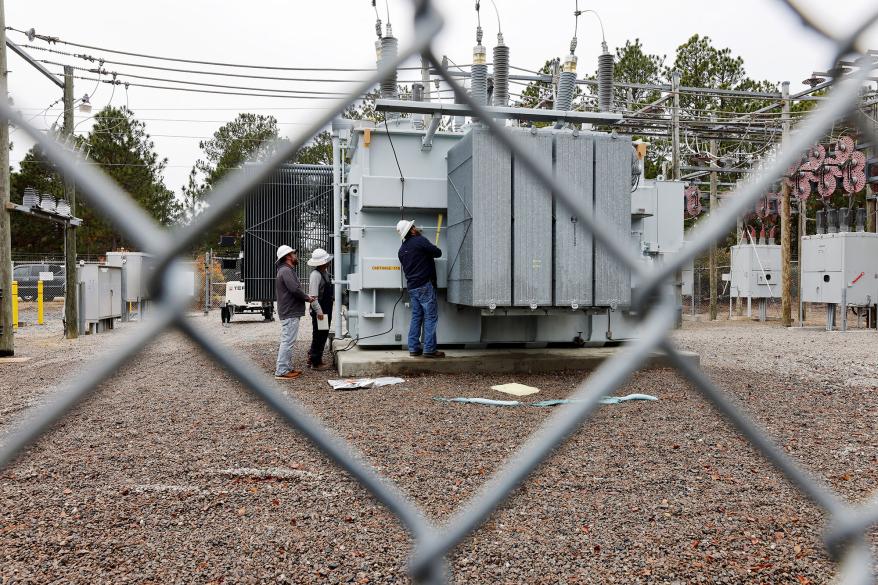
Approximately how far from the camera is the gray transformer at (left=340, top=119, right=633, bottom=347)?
23.2 feet

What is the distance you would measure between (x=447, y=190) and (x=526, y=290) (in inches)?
74.1

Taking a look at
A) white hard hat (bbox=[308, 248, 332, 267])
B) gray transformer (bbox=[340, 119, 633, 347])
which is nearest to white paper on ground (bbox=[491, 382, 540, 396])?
gray transformer (bbox=[340, 119, 633, 347])

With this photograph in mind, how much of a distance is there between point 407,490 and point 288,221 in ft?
24.5

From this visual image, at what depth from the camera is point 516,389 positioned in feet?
22.9

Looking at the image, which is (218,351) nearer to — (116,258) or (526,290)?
(526,290)

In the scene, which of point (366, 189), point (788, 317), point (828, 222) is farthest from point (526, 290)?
point (828, 222)

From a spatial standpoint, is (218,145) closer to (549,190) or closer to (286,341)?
(549,190)

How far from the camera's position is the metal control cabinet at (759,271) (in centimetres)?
1769

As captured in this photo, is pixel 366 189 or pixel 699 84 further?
pixel 699 84

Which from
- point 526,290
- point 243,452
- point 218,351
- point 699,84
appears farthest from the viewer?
point 699,84

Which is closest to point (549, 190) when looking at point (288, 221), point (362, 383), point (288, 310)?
point (362, 383)

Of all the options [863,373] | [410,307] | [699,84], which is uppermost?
[699,84]

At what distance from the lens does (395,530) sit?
311cm

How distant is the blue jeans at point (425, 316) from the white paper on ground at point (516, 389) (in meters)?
1.17
